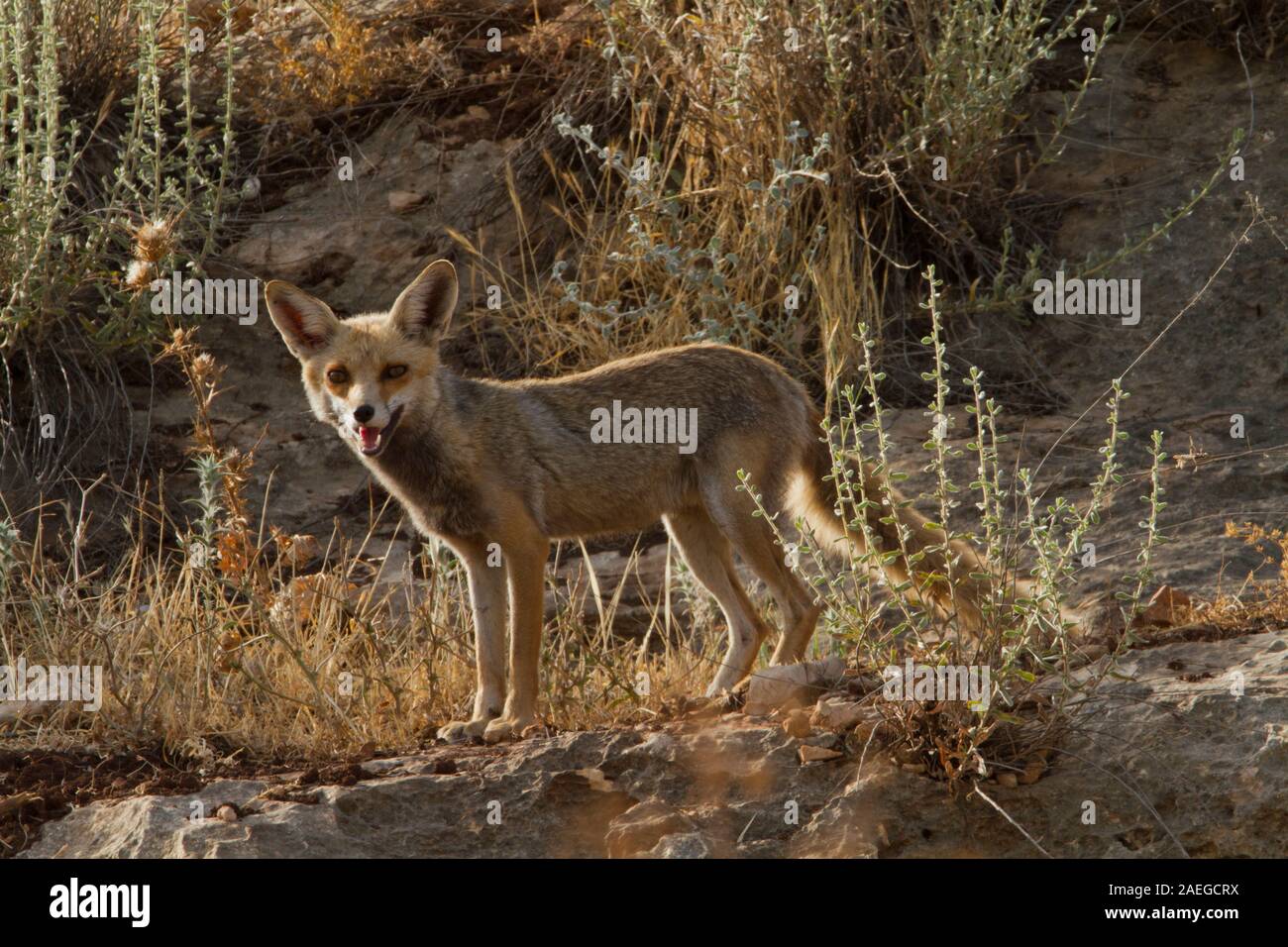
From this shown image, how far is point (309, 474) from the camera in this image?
7828mm

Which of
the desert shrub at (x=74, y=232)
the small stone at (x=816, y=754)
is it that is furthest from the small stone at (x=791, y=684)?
the desert shrub at (x=74, y=232)

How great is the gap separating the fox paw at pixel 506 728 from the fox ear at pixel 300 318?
157 cm

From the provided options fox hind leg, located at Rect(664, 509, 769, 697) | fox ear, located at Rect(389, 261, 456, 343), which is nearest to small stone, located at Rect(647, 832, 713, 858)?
fox hind leg, located at Rect(664, 509, 769, 697)

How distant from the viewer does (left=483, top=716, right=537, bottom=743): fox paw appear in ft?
16.0

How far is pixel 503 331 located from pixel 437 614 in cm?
230

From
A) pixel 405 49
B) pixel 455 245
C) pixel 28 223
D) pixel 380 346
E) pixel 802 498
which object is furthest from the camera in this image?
pixel 405 49

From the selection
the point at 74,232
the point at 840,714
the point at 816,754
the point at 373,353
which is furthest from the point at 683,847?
the point at 74,232

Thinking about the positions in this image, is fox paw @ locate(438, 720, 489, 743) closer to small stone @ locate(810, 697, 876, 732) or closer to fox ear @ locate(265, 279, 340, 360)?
small stone @ locate(810, 697, 876, 732)

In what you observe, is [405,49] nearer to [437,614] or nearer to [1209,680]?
[437,614]

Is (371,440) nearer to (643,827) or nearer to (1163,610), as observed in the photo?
(643,827)

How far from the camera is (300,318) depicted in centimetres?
544

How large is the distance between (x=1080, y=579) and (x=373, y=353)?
9.75 feet

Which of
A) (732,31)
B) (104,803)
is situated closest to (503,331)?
(732,31)

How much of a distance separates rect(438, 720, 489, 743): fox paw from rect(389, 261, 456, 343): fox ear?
147 centimetres
